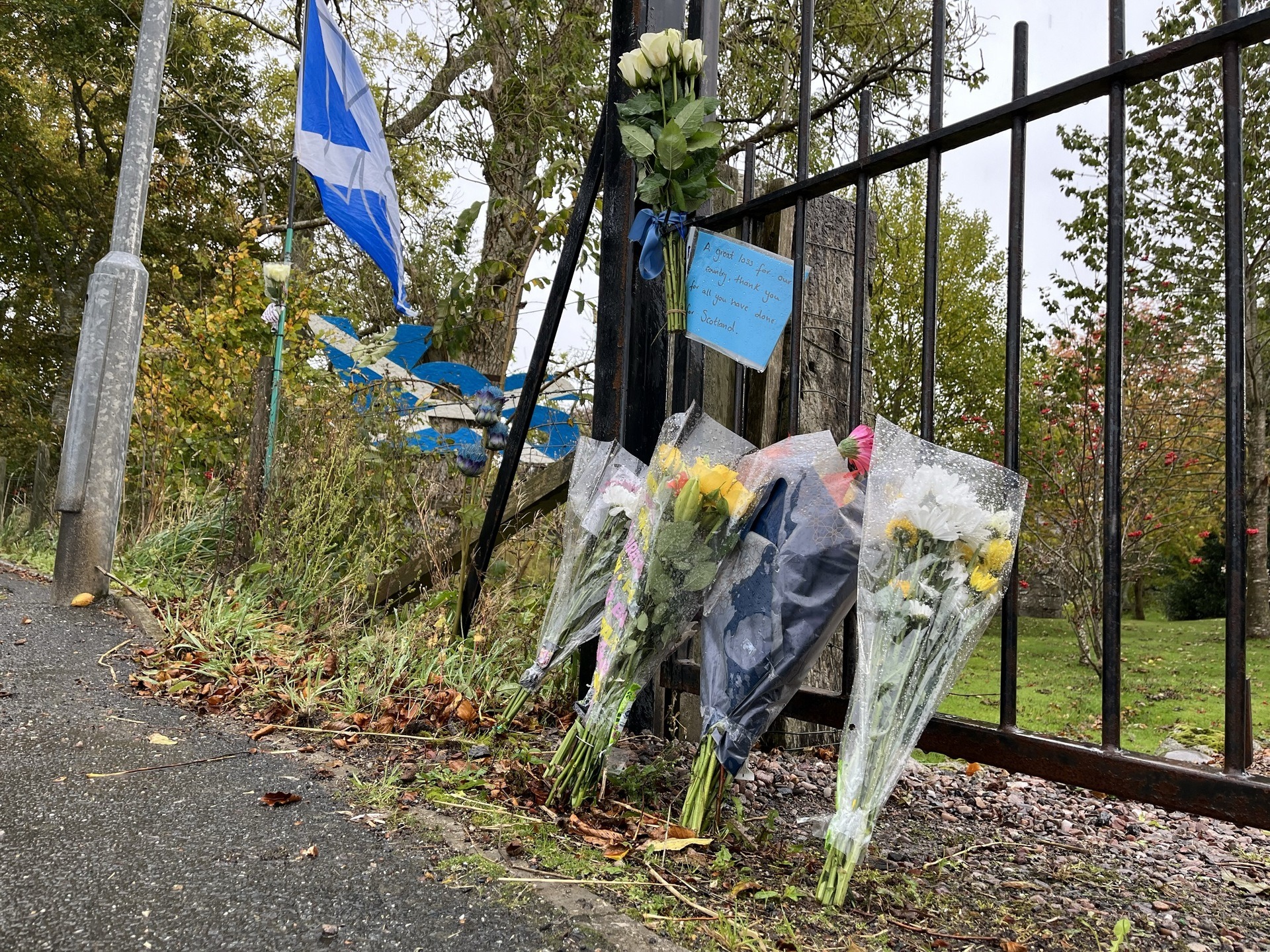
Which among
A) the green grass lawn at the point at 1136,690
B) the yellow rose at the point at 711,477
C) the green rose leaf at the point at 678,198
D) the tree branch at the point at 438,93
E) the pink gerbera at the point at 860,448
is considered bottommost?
the green grass lawn at the point at 1136,690

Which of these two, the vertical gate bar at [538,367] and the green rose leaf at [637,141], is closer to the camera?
the green rose leaf at [637,141]

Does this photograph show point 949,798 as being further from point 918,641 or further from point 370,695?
point 370,695

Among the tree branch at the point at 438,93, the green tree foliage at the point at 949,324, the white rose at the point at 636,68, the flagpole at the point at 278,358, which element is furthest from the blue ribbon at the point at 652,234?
the green tree foliage at the point at 949,324

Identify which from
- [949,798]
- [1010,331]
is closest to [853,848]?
[1010,331]

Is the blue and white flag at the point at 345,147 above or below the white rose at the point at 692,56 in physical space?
above

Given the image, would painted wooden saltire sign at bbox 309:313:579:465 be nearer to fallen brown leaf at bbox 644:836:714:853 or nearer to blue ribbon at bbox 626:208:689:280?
blue ribbon at bbox 626:208:689:280

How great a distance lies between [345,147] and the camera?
19.7 feet

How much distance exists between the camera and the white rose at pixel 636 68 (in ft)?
7.25

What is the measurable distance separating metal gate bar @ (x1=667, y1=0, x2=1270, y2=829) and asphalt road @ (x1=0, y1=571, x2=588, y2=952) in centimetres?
91

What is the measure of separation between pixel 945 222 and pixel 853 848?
55.4ft

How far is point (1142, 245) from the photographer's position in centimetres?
817

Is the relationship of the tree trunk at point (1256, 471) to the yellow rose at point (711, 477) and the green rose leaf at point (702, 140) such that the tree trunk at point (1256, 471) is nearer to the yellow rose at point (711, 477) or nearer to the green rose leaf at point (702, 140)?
the green rose leaf at point (702, 140)

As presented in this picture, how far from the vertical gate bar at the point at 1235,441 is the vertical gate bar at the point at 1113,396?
0.16 metres

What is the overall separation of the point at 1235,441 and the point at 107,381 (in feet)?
14.5
